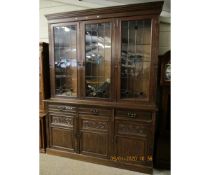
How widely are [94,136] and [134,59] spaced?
4.30 feet

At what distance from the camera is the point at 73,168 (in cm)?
268

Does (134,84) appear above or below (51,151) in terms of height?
above

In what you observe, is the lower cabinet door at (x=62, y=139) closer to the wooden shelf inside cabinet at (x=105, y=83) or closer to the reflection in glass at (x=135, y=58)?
the wooden shelf inside cabinet at (x=105, y=83)

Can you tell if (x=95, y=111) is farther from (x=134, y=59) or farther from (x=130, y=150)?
(x=134, y=59)

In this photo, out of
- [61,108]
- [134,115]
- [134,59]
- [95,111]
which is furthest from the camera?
[61,108]

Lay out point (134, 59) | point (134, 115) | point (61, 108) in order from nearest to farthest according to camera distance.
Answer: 1. point (134, 115)
2. point (134, 59)
3. point (61, 108)

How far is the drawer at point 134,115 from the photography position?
8.03ft

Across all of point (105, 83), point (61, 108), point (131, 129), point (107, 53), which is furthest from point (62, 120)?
point (107, 53)

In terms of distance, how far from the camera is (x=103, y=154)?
107 inches

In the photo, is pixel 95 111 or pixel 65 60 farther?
pixel 65 60
